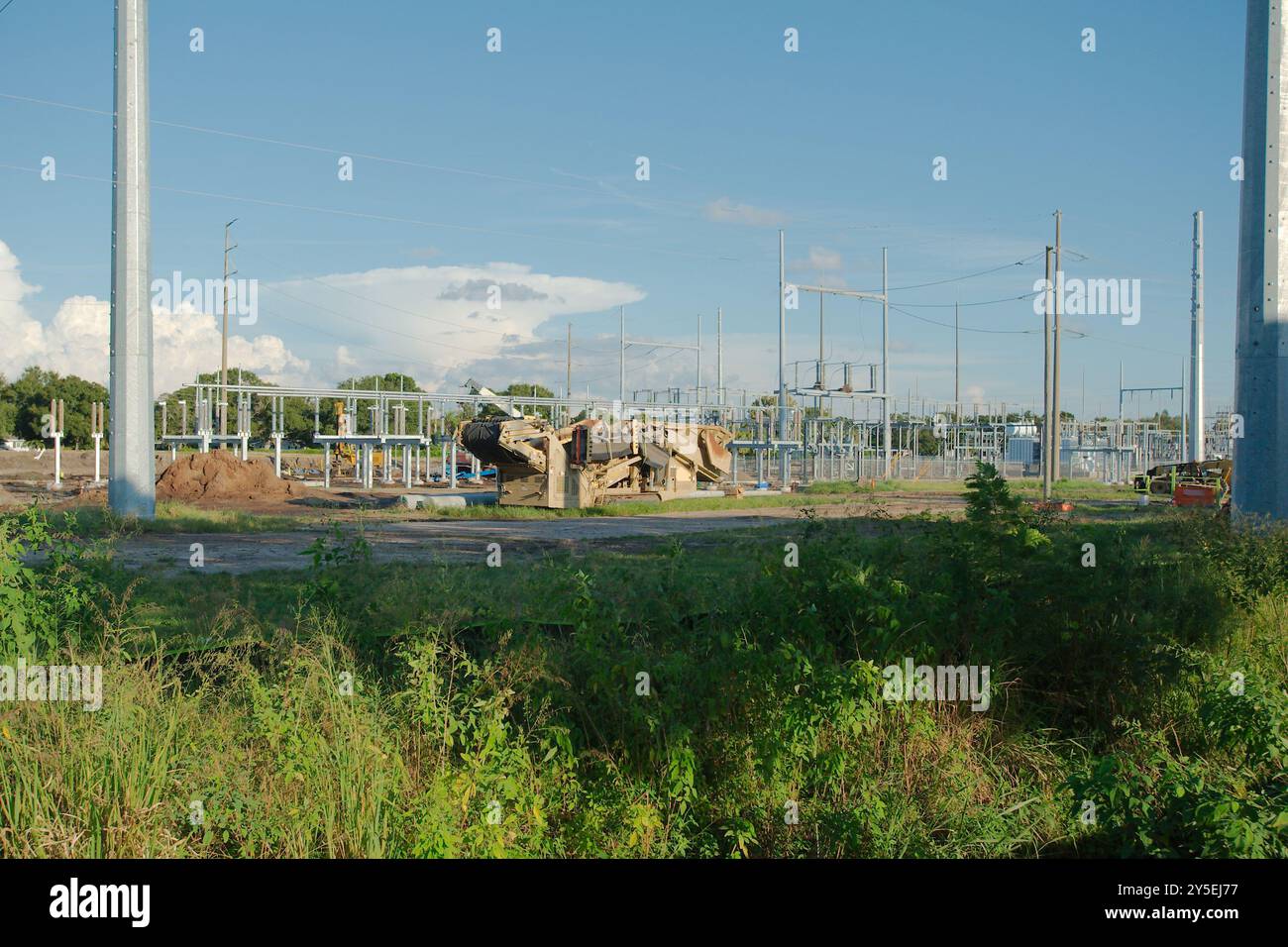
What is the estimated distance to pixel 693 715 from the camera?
626 cm

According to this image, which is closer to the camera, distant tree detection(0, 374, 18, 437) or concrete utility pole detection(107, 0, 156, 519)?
concrete utility pole detection(107, 0, 156, 519)

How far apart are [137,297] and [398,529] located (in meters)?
6.34

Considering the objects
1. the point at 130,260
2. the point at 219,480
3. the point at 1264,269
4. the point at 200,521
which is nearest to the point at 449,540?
the point at 200,521

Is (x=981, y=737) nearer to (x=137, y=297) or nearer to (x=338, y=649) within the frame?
(x=338, y=649)

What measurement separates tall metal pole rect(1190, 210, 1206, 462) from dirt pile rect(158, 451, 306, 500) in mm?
29095

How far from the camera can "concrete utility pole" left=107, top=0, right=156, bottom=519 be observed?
60.1 feet

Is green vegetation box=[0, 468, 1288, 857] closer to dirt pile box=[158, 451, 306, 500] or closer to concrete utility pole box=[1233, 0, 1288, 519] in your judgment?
concrete utility pole box=[1233, 0, 1288, 519]

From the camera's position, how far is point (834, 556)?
7484 millimetres

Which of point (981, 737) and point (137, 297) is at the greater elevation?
point (137, 297)

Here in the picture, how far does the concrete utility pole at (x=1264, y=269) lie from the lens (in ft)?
35.2

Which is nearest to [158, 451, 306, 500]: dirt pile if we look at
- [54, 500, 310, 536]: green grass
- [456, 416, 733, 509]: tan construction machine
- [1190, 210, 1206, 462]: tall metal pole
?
[456, 416, 733, 509]: tan construction machine
